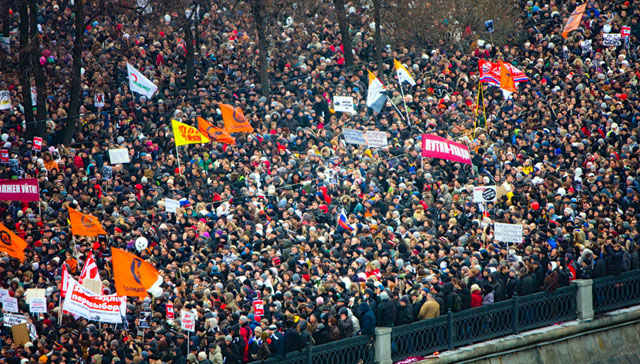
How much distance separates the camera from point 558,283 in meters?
23.5

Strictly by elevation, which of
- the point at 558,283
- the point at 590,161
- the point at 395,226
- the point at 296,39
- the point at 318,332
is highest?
the point at 296,39

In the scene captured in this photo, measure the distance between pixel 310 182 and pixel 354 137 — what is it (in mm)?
2318

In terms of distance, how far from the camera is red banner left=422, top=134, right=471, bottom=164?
27.4 m

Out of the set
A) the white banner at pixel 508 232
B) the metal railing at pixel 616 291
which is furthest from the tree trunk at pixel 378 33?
the metal railing at pixel 616 291

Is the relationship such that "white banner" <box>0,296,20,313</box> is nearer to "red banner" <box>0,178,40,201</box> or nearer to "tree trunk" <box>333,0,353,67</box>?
"red banner" <box>0,178,40,201</box>

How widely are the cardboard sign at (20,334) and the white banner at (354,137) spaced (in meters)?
11.3

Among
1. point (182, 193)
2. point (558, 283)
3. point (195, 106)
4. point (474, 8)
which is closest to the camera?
point (558, 283)

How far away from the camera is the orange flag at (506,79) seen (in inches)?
1214

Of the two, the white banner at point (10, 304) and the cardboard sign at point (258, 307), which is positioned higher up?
the white banner at point (10, 304)

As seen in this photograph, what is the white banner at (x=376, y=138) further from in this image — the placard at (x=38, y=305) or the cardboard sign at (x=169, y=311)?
the placard at (x=38, y=305)

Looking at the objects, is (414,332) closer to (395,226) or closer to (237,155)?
(395,226)

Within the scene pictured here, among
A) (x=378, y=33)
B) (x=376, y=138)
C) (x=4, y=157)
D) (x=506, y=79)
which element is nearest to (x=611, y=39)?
(x=506, y=79)

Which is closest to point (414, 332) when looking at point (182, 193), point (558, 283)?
point (558, 283)

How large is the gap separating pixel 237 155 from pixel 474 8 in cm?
1283
